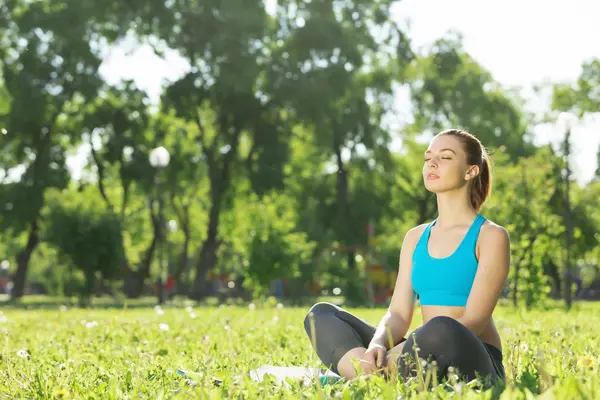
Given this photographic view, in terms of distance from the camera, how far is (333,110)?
104 feet

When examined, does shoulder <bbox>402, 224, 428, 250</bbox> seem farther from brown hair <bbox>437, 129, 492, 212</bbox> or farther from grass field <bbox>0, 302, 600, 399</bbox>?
grass field <bbox>0, 302, 600, 399</bbox>

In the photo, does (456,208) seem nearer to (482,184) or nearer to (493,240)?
(482,184)

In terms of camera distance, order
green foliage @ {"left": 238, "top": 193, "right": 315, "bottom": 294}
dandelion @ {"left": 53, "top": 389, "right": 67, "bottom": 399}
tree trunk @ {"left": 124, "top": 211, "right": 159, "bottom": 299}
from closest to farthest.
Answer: dandelion @ {"left": 53, "top": 389, "right": 67, "bottom": 399} < green foliage @ {"left": 238, "top": 193, "right": 315, "bottom": 294} < tree trunk @ {"left": 124, "top": 211, "right": 159, "bottom": 299}

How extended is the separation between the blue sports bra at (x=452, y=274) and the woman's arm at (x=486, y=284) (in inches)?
4.6

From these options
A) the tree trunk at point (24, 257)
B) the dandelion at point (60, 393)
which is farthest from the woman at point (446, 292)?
the tree trunk at point (24, 257)

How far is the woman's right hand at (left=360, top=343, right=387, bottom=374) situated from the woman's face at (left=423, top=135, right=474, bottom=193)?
35.6 inches

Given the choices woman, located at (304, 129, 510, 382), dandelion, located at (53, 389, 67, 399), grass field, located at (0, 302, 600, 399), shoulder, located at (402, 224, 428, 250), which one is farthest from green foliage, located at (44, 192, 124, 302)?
dandelion, located at (53, 389, 67, 399)

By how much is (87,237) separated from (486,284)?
2126 centimetres

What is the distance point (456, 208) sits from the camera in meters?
4.29

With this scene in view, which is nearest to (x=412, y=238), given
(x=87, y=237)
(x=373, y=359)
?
(x=373, y=359)

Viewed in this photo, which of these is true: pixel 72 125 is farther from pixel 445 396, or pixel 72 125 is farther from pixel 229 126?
pixel 445 396

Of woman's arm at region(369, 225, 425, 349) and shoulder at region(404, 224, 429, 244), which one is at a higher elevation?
shoulder at region(404, 224, 429, 244)

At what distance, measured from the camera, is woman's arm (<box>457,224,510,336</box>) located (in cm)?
389

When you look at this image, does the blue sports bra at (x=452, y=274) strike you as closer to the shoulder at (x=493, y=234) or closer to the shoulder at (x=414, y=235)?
the shoulder at (x=493, y=234)
